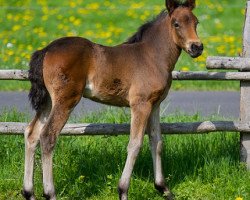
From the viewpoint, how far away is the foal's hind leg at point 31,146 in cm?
602

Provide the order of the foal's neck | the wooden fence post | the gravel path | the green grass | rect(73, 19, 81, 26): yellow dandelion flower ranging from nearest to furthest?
the foal's neck → the green grass → the wooden fence post → the gravel path → rect(73, 19, 81, 26): yellow dandelion flower

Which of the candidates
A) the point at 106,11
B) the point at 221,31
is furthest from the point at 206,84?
the point at 106,11

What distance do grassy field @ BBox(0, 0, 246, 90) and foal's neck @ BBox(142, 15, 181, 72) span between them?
593cm

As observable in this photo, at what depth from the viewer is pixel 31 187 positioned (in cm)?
601

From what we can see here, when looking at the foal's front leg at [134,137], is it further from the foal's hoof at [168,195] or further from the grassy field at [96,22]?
the grassy field at [96,22]

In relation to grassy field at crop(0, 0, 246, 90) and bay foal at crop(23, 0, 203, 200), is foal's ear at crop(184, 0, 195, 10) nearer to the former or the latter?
bay foal at crop(23, 0, 203, 200)

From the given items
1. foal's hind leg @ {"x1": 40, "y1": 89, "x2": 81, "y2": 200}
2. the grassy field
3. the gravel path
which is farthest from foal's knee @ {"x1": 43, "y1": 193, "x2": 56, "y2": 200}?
the grassy field

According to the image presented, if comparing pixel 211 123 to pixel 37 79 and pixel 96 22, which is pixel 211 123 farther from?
pixel 96 22

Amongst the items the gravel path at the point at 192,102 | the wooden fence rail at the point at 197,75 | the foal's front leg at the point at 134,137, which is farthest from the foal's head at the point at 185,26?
the gravel path at the point at 192,102

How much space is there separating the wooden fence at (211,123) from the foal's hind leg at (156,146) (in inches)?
9.2

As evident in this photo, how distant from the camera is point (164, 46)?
609cm

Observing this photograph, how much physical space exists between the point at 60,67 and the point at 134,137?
86 centimetres

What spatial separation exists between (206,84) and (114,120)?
4710 millimetres

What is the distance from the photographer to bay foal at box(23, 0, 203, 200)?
18.9 feet
